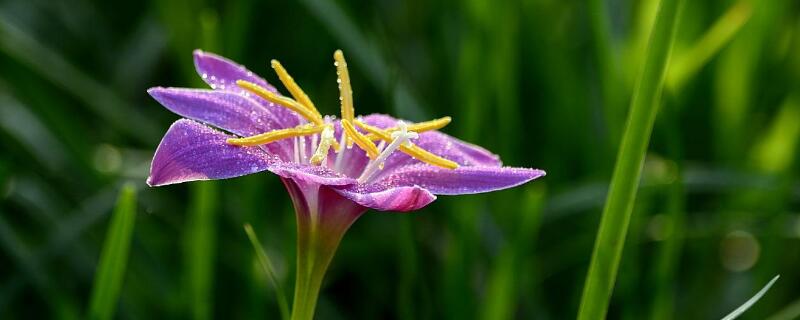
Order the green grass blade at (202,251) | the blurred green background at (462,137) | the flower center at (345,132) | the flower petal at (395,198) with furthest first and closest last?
the blurred green background at (462,137)
the green grass blade at (202,251)
the flower center at (345,132)
the flower petal at (395,198)

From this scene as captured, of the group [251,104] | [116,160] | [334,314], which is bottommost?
[334,314]

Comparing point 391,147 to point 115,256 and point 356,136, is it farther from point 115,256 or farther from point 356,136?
point 115,256

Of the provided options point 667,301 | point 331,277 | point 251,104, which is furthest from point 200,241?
point 667,301

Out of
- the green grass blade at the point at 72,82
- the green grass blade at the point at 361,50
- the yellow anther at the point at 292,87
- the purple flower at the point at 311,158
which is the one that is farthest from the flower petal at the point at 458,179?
the green grass blade at the point at 72,82

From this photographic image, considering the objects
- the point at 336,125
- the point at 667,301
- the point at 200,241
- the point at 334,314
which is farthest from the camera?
the point at 334,314

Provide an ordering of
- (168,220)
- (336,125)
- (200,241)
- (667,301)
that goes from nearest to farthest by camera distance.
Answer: (336,125) → (200,241) → (667,301) → (168,220)

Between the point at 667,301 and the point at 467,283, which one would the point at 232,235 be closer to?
the point at 467,283

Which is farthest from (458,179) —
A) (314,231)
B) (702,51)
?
(702,51)

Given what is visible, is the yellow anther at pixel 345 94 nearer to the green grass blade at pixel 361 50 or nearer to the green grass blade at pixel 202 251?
→ the green grass blade at pixel 202 251

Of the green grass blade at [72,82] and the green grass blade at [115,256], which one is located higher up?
the green grass blade at [72,82]
